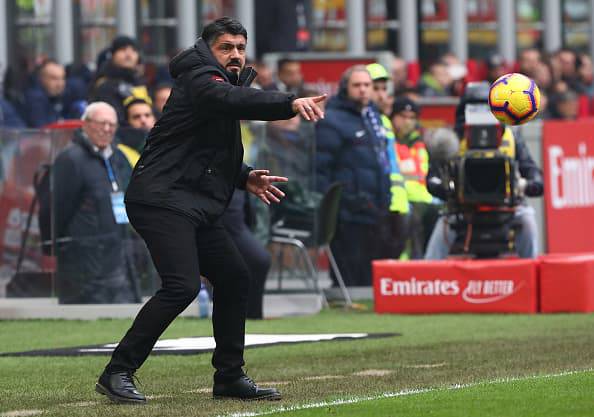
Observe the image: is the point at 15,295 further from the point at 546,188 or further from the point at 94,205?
the point at 546,188

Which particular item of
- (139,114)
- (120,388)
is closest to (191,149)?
(120,388)

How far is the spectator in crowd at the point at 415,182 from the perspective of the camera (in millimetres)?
17625

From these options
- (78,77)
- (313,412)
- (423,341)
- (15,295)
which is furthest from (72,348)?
(78,77)

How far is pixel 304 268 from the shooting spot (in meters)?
16.0

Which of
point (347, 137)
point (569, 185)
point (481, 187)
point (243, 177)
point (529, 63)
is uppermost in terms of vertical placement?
point (529, 63)

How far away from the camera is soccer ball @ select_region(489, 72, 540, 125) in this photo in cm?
1309

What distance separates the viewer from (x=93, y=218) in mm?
15188

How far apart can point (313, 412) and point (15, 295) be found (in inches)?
310

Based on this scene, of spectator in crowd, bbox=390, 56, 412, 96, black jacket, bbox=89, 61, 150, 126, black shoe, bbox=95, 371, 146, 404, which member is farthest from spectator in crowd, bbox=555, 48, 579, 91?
black shoe, bbox=95, 371, 146, 404

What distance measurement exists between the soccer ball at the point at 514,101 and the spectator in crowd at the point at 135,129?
321 centimetres

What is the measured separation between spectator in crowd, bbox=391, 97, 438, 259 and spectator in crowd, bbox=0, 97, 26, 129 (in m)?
3.81

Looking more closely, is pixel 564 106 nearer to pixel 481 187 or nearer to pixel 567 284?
pixel 481 187

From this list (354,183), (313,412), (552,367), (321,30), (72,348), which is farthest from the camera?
(321,30)

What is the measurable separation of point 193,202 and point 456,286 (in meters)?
6.65
